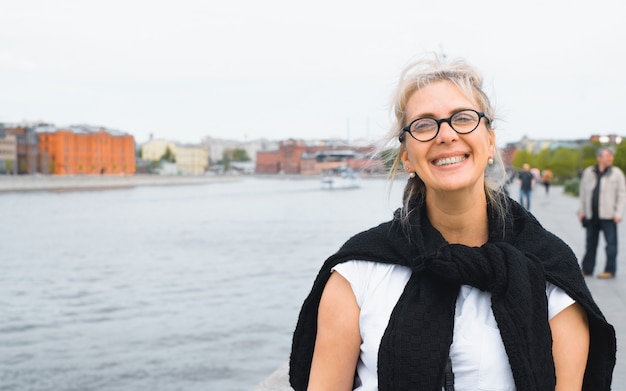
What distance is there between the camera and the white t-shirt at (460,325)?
156 cm

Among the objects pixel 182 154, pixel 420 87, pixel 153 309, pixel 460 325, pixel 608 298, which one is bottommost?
pixel 153 309

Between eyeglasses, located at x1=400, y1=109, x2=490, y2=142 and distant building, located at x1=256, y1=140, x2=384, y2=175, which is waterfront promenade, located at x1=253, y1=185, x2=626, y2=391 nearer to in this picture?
eyeglasses, located at x1=400, y1=109, x2=490, y2=142

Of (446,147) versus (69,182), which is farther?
(69,182)

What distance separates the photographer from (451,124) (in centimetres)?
168

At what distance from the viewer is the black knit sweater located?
1.53 metres

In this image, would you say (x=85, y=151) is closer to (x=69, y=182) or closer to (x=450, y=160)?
(x=69, y=182)

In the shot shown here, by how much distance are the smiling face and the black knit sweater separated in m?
0.12

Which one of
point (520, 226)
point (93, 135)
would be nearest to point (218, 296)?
point (520, 226)

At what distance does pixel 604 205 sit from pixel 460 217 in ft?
21.3

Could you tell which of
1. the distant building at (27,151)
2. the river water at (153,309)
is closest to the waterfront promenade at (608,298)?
the river water at (153,309)

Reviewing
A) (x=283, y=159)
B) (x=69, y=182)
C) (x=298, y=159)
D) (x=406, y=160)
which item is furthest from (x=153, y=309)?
(x=283, y=159)

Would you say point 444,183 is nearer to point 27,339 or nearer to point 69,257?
point 27,339

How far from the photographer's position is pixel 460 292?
63.9 inches

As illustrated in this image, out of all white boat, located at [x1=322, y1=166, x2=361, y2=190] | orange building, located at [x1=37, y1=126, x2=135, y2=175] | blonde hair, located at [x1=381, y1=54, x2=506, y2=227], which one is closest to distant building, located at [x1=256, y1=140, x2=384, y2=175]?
orange building, located at [x1=37, y1=126, x2=135, y2=175]
